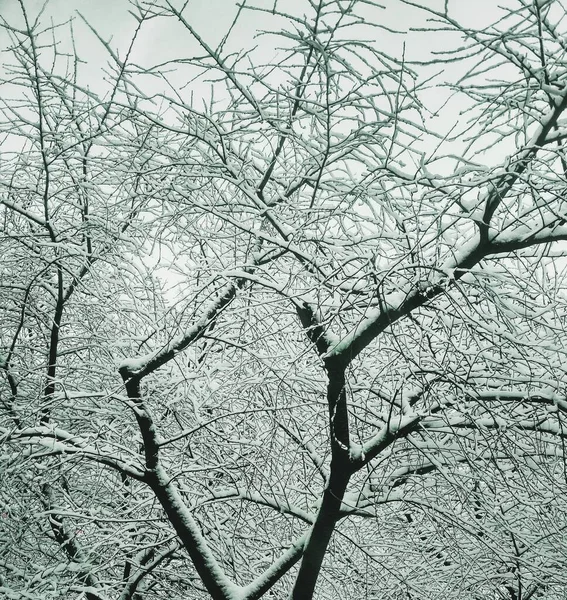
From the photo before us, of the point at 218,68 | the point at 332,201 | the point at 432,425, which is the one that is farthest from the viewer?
the point at 332,201

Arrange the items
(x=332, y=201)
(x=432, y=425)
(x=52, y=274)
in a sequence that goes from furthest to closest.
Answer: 1. (x=52, y=274)
2. (x=332, y=201)
3. (x=432, y=425)

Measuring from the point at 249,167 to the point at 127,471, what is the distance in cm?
238

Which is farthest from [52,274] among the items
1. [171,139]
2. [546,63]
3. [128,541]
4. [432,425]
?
[546,63]

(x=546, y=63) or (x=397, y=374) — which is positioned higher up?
(x=546, y=63)

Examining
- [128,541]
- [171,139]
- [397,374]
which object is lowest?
[128,541]

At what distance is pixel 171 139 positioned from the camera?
159 inches

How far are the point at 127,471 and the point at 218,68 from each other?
9.02ft

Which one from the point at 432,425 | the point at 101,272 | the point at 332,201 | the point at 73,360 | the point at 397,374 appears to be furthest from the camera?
the point at 73,360

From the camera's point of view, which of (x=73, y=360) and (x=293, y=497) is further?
(x=73, y=360)

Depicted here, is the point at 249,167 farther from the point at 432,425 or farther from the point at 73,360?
the point at 73,360

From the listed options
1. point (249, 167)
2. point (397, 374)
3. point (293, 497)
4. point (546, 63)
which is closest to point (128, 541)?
point (293, 497)

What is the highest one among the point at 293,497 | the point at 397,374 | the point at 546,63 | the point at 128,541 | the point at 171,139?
the point at 171,139

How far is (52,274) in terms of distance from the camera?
Result: 5051 mm

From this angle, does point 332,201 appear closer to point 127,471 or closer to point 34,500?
point 127,471
